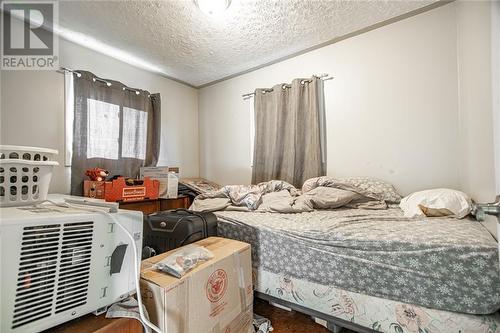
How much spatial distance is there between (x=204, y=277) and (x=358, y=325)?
31.8 inches

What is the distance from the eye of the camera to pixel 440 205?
1393 millimetres

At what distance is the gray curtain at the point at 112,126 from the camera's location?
212 centimetres

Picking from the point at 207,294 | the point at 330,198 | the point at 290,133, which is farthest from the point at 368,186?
the point at 207,294

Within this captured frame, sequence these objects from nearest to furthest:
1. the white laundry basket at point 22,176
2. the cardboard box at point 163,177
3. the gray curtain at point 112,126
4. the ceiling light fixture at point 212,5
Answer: the white laundry basket at point 22,176 < the ceiling light fixture at point 212,5 < the gray curtain at point 112,126 < the cardboard box at point 163,177

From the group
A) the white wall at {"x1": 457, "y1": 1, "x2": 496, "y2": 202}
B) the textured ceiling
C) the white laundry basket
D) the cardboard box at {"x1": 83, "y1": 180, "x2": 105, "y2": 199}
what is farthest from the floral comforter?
the textured ceiling

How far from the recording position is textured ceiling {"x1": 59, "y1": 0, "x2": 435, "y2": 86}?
1730 mm

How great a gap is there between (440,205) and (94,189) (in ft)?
9.04

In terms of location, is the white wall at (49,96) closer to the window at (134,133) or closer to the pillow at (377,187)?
the window at (134,133)

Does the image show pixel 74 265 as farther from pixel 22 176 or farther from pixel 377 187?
pixel 377 187

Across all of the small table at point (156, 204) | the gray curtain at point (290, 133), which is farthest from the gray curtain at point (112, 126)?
the gray curtain at point (290, 133)

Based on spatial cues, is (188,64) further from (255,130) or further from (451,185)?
(451,185)

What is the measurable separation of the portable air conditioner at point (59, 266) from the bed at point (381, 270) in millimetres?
850

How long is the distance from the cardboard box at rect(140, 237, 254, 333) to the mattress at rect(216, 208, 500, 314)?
10.3 inches

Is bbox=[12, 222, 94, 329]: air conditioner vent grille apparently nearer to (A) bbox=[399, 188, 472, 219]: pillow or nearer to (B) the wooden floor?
(B) the wooden floor
